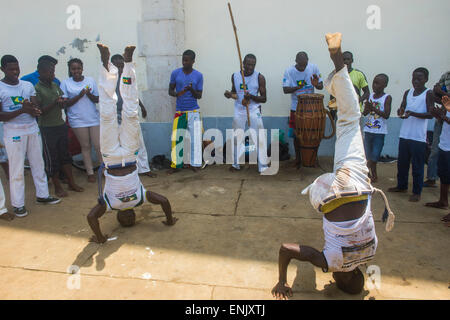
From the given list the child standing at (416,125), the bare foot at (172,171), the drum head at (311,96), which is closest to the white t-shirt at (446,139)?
the child standing at (416,125)

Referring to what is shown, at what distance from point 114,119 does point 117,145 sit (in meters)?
0.27

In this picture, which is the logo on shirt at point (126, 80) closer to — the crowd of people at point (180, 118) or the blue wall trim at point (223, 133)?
the crowd of people at point (180, 118)

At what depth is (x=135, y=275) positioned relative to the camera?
295 cm

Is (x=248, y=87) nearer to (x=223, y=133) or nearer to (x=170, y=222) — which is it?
(x=223, y=133)

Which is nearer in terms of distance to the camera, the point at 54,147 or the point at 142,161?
the point at 54,147

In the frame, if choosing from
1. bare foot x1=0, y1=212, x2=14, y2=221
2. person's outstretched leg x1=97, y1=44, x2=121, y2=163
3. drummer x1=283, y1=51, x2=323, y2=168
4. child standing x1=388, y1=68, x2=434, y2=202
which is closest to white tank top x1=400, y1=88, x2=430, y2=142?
child standing x1=388, y1=68, x2=434, y2=202

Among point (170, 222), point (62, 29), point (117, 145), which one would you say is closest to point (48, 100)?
point (117, 145)

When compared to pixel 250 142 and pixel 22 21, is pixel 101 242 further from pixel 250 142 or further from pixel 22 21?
pixel 22 21

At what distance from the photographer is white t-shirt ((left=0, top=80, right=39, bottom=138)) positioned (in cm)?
405

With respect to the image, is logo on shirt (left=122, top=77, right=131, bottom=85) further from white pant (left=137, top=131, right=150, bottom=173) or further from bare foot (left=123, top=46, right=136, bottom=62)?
white pant (left=137, top=131, right=150, bottom=173)

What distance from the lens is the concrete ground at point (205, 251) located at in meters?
2.74

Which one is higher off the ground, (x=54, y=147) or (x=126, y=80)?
(x=126, y=80)

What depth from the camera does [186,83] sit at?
582cm

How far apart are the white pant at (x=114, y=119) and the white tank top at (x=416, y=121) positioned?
3.38 m
